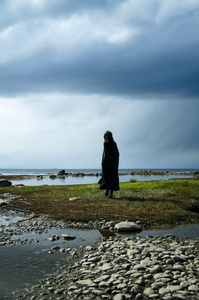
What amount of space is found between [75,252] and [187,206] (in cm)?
1073

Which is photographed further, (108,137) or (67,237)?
(108,137)

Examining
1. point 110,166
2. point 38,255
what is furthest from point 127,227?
point 110,166

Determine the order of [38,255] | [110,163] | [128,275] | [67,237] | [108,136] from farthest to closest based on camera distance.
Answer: [110,163] → [108,136] → [67,237] → [38,255] → [128,275]

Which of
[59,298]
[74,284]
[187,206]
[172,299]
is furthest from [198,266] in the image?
[187,206]

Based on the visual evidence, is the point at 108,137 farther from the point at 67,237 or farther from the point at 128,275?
the point at 128,275

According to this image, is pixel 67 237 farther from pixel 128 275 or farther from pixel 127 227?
pixel 128 275

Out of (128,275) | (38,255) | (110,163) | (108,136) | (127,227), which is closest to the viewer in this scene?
(128,275)

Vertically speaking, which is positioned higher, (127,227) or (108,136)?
(108,136)

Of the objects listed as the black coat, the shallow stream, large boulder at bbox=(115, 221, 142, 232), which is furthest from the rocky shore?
the black coat

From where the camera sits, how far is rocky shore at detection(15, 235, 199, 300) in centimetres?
563

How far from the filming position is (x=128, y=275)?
6.49 meters

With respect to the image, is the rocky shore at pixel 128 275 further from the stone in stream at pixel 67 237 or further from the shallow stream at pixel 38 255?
the stone in stream at pixel 67 237

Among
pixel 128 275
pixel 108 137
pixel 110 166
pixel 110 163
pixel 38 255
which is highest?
pixel 108 137

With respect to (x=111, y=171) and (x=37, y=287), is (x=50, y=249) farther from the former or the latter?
(x=111, y=171)
